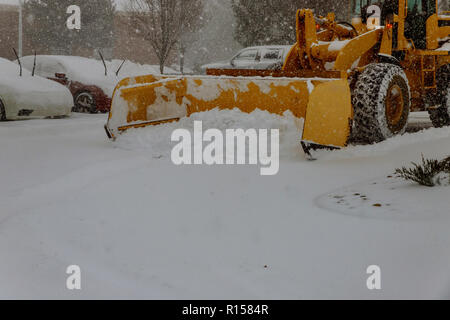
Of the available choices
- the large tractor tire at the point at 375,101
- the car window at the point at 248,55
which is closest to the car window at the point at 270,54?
the car window at the point at 248,55

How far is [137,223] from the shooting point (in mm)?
4688

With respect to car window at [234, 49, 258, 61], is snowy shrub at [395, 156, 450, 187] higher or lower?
lower

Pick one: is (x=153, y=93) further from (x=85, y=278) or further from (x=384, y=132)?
(x=85, y=278)

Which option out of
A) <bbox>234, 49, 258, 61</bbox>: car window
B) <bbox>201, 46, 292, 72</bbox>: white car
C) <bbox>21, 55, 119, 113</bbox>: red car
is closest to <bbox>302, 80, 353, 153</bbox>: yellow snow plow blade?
<bbox>21, 55, 119, 113</bbox>: red car

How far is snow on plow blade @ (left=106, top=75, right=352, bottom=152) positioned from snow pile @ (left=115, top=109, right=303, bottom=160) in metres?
0.20

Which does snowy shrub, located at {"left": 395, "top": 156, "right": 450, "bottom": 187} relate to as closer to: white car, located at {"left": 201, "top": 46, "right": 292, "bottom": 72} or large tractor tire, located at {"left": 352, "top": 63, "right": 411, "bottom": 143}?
large tractor tire, located at {"left": 352, "top": 63, "right": 411, "bottom": 143}

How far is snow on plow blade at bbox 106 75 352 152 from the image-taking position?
23.4 feet

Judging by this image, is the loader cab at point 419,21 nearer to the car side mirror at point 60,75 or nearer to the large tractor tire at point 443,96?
the large tractor tire at point 443,96

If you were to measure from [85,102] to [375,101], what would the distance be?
26.9 feet

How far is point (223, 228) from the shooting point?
4539mm

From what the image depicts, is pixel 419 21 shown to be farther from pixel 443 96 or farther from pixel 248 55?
pixel 248 55

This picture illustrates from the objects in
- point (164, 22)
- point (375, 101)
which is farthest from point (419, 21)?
point (164, 22)

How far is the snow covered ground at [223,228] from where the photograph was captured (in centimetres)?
355

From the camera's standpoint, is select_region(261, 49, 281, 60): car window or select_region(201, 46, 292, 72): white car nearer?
select_region(201, 46, 292, 72): white car
